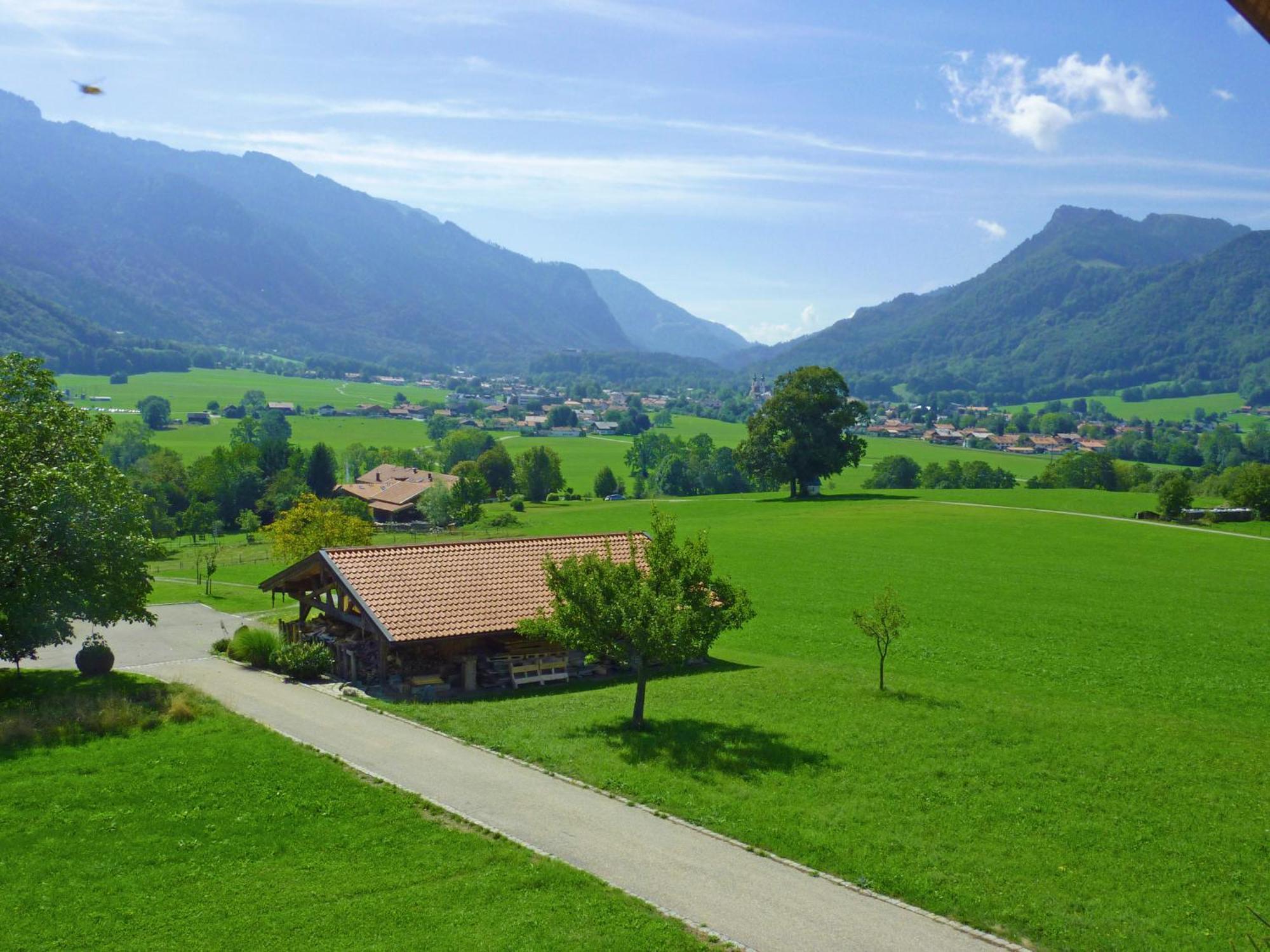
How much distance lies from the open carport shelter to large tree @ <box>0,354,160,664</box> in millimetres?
6108

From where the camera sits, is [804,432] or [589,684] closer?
[589,684]

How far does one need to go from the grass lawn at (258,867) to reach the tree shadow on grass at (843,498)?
74167mm

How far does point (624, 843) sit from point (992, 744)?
11073 mm

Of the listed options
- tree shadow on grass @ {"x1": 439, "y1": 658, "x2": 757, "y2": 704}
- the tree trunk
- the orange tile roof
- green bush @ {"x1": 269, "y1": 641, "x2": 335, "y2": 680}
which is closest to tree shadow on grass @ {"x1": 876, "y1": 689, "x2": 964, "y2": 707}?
tree shadow on grass @ {"x1": 439, "y1": 658, "x2": 757, "y2": 704}

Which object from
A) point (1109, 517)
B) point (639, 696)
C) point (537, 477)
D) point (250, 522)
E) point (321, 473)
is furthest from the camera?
point (321, 473)

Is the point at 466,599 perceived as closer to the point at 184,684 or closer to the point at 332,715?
the point at 332,715

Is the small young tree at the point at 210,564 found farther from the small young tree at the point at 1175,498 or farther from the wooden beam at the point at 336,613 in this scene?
the small young tree at the point at 1175,498

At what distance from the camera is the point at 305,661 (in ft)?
105

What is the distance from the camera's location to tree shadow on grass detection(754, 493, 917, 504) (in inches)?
3597

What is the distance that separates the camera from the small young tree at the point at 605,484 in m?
131

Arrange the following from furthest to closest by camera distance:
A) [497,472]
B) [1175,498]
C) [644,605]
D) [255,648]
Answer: [497,472] → [1175,498] → [255,648] → [644,605]

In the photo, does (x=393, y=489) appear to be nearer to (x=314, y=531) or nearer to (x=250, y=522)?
(x=250, y=522)

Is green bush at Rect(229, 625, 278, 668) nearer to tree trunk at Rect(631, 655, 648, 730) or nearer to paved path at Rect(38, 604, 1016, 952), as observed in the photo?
paved path at Rect(38, 604, 1016, 952)

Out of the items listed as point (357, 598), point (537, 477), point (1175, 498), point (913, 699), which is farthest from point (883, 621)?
point (537, 477)
